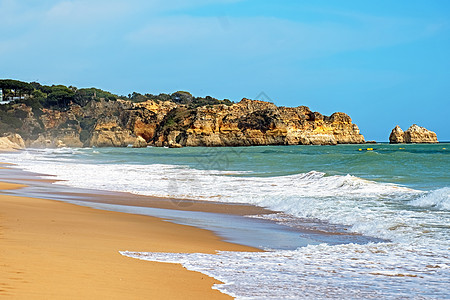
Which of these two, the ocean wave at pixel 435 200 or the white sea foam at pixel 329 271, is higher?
Result: the ocean wave at pixel 435 200

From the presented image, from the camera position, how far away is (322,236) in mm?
7758

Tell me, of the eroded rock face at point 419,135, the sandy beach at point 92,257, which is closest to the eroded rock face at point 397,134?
the eroded rock face at point 419,135

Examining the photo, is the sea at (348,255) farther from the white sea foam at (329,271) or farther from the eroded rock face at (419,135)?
the eroded rock face at (419,135)

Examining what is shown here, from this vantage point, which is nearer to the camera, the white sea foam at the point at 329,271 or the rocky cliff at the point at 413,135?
the white sea foam at the point at 329,271

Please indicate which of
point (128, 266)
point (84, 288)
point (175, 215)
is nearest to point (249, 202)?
point (175, 215)

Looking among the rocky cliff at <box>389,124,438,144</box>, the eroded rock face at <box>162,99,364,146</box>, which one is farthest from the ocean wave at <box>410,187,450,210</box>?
the rocky cliff at <box>389,124,438,144</box>

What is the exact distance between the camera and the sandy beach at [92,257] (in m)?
3.96

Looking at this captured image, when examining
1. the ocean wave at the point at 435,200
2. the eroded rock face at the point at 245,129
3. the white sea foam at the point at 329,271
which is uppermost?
the eroded rock face at the point at 245,129

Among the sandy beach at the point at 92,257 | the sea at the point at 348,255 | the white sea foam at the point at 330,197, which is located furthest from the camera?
the white sea foam at the point at 330,197

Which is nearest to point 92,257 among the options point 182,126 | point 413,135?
point 182,126

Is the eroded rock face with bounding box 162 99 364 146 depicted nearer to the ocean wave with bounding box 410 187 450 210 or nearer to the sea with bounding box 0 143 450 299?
the sea with bounding box 0 143 450 299

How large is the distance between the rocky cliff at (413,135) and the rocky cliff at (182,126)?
16476mm

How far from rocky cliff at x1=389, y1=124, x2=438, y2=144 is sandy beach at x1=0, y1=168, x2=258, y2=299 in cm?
12172

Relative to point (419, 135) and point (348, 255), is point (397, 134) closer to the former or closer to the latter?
point (419, 135)
